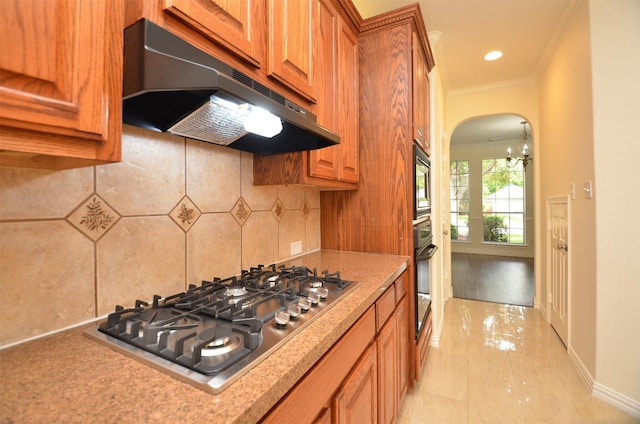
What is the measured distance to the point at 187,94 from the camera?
716mm

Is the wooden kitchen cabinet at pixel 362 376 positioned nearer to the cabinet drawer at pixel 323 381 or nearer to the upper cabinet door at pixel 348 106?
the cabinet drawer at pixel 323 381

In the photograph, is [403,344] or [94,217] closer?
[94,217]

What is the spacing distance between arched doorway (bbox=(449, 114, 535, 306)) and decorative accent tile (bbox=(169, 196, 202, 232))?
560 cm

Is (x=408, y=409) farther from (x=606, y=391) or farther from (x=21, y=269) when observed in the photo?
(x=21, y=269)

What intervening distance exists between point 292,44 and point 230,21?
0.33 metres

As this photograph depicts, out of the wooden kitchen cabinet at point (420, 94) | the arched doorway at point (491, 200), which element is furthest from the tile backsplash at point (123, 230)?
the arched doorway at point (491, 200)

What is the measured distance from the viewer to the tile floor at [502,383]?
1.64 meters

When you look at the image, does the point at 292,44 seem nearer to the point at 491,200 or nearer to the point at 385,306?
the point at 385,306

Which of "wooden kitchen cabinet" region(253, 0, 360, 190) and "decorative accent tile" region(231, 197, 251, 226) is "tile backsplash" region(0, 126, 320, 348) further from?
"wooden kitchen cabinet" region(253, 0, 360, 190)

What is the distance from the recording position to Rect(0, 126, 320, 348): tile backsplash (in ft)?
2.19

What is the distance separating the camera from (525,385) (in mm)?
1906

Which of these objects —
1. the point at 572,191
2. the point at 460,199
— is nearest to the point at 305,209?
the point at 572,191

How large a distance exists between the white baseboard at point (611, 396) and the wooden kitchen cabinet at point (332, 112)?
1988 mm

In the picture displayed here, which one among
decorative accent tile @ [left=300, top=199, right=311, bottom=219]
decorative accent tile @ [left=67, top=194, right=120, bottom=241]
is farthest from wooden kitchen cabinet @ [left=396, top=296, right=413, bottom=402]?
decorative accent tile @ [left=67, top=194, right=120, bottom=241]
